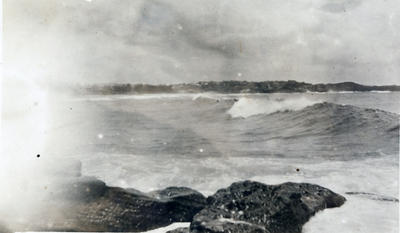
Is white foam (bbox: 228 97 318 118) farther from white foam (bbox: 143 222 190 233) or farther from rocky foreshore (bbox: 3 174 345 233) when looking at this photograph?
white foam (bbox: 143 222 190 233)

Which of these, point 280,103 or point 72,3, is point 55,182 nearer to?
point 72,3

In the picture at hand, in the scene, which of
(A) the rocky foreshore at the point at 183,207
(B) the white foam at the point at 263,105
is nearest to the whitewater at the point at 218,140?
(B) the white foam at the point at 263,105

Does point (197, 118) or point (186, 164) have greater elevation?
point (197, 118)

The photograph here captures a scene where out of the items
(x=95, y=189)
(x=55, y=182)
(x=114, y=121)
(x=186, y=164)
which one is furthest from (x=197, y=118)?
(x=55, y=182)

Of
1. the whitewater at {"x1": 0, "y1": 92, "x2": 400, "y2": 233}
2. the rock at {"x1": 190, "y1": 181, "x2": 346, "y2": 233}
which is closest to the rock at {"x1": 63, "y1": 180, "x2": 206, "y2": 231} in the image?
the whitewater at {"x1": 0, "y1": 92, "x2": 400, "y2": 233}

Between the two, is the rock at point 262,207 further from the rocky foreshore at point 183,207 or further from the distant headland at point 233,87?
the distant headland at point 233,87
